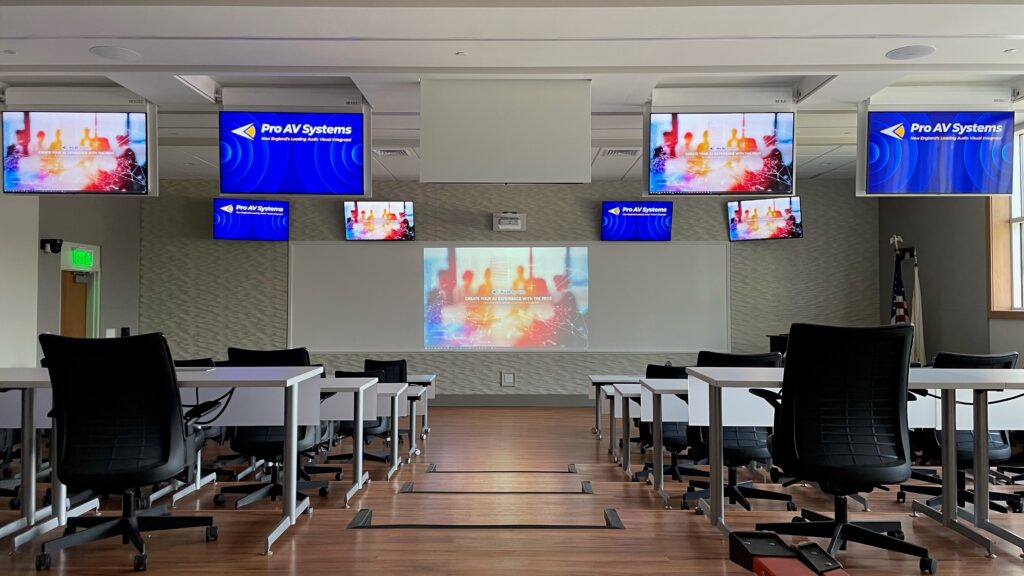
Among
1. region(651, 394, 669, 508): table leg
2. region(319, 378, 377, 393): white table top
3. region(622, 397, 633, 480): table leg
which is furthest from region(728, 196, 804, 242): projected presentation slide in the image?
region(319, 378, 377, 393): white table top

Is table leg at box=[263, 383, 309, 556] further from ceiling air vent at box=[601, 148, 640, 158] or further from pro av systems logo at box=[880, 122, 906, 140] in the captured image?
ceiling air vent at box=[601, 148, 640, 158]

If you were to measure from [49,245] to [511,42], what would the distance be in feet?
19.5

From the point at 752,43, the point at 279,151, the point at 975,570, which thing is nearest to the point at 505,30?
the point at 752,43

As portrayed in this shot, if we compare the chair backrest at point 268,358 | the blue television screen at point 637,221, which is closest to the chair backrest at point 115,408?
the chair backrest at point 268,358

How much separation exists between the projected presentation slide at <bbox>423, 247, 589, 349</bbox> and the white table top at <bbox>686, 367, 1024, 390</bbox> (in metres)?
6.28

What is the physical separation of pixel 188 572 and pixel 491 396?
7.19m

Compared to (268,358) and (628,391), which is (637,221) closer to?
(628,391)

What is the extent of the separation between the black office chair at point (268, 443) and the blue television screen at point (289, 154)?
1.14 m

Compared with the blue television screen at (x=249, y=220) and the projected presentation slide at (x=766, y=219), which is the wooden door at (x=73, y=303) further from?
the projected presentation slide at (x=766, y=219)

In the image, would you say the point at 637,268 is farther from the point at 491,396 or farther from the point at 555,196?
the point at 491,396

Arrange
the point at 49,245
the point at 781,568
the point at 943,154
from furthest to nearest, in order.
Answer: the point at 49,245, the point at 943,154, the point at 781,568

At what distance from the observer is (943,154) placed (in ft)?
17.9

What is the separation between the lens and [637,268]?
10547 millimetres

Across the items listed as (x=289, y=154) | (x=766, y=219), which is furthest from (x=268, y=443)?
(x=766, y=219)
